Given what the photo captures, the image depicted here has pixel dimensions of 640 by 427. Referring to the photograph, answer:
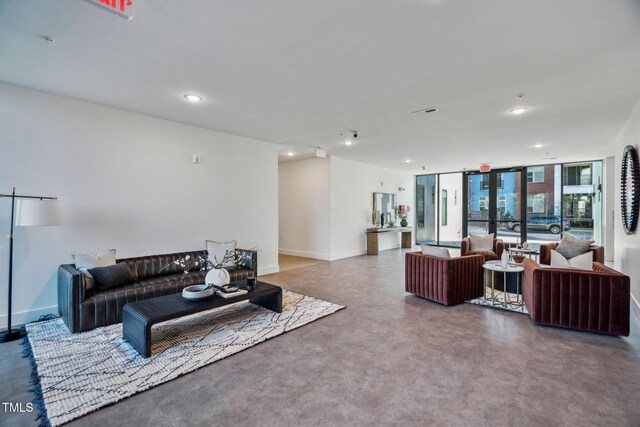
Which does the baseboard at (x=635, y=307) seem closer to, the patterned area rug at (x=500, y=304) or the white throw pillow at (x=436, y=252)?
the patterned area rug at (x=500, y=304)

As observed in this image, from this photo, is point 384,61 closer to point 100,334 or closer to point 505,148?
point 100,334

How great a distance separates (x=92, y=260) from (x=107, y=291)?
0.49 m

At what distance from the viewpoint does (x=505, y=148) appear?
6.68 meters

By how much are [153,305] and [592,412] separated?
3.73m

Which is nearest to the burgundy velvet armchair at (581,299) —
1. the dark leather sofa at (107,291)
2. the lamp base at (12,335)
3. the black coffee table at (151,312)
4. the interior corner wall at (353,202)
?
the black coffee table at (151,312)

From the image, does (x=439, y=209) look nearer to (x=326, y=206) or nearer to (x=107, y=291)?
(x=326, y=206)

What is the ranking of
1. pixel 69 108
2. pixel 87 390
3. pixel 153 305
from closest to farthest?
pixel 87 390 → pixel 153 305 → pixel 69 108

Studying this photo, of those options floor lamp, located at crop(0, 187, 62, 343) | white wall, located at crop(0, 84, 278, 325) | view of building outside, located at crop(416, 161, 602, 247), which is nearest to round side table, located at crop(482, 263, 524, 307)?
white wall, located at crop(0, 84, 278, 325)

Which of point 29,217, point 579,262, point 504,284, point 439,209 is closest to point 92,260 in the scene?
point 29,217

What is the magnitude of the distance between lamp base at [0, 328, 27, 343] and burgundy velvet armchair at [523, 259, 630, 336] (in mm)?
5787

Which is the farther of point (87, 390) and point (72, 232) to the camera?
point (72, 232)

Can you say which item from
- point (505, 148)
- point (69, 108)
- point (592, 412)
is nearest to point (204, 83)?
point (69, 108)

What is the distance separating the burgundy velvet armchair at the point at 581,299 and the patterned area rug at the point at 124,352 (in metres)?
2.48

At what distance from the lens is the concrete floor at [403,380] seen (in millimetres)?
1955
